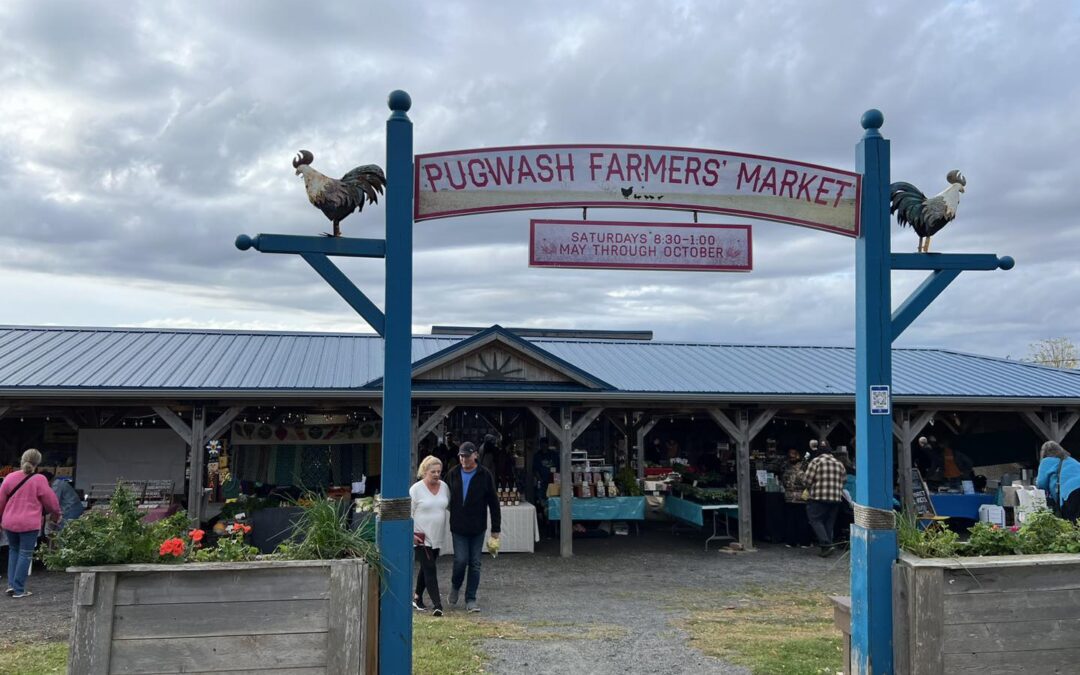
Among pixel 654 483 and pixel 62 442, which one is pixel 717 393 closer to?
pixel 654 483

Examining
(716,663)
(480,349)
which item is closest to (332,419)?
(480,349)

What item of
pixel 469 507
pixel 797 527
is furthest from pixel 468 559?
pixel 797 527

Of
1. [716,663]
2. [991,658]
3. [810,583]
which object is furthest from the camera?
[810,583]

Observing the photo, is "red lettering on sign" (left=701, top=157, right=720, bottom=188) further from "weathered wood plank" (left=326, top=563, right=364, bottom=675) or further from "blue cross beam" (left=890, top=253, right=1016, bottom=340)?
"weathered wood plank" (left=326, top=563, right=364, bottom=675)

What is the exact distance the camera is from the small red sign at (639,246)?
5.55 m

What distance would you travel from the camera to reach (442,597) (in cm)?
919

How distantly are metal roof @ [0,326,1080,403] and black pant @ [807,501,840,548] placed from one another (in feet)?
5.97

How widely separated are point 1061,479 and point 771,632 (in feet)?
11.8

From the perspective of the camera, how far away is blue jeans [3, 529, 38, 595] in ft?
29.4

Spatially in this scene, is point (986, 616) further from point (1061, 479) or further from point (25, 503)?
point (25, 503)

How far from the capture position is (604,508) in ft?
44.7

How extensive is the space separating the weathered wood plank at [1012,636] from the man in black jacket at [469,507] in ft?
13.7

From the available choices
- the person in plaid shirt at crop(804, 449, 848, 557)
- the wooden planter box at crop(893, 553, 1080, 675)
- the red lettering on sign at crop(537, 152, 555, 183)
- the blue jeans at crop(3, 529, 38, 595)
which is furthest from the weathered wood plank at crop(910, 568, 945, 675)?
the blue jeans at crop(3, 529, 38, 595)

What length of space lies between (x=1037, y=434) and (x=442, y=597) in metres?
12.9
